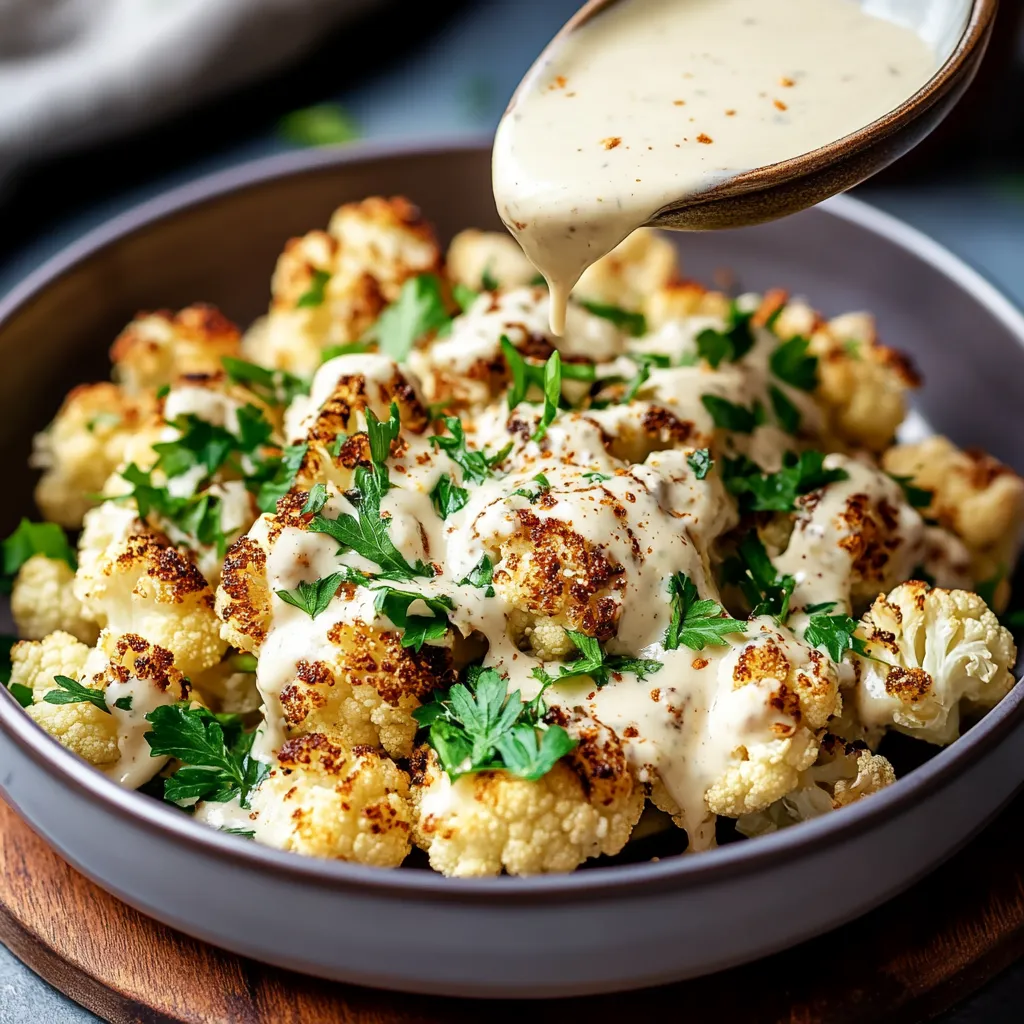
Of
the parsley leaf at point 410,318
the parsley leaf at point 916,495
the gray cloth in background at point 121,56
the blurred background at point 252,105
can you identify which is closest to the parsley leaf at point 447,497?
the parsley leaf at point 410,318

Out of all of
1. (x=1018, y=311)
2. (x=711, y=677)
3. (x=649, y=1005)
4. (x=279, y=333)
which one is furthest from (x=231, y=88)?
(x=649, y=1005)

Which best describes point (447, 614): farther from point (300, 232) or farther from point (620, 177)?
Result: point (300, 232)

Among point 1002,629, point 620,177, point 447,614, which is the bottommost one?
point 1002,629

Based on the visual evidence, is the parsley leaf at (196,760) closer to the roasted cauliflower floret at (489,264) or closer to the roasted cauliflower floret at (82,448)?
the roasted cauliflower floret at (82,448)

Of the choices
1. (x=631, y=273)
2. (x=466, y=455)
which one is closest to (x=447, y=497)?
(x=466, y=455)

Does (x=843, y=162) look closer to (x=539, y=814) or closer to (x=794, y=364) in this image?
(x=794, y=364)

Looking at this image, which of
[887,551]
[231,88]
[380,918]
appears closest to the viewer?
[380,918]
